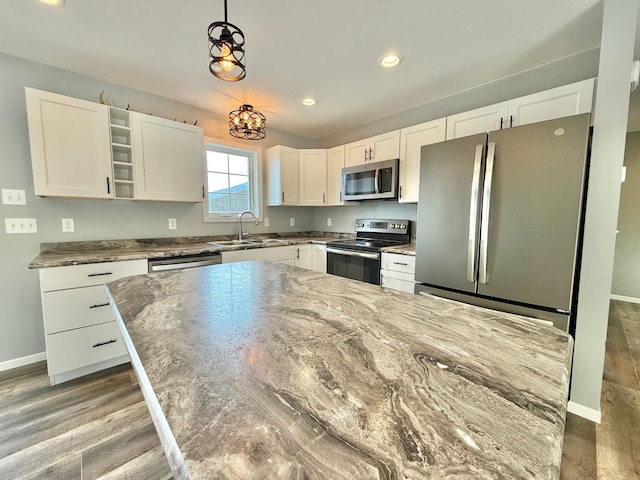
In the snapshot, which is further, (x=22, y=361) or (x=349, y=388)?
(x=22, y=361)

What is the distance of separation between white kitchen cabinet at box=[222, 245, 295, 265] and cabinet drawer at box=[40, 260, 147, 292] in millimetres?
744

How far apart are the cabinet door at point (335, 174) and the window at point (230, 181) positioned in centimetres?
96

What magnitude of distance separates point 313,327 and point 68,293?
6.96 ft

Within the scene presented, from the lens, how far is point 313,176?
3.64 meters

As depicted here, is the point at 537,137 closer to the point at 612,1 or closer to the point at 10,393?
the point at 612,1

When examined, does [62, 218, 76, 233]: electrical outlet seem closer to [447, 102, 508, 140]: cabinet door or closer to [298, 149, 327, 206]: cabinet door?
[298, 149, 327, 206]: cabinet door

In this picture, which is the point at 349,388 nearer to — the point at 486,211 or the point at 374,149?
the point at 486,211

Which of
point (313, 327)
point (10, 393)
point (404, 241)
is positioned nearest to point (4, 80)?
point (10, 393)

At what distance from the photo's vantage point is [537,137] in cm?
162

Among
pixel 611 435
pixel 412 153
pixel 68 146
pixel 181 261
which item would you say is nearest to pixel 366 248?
pixel 412 153

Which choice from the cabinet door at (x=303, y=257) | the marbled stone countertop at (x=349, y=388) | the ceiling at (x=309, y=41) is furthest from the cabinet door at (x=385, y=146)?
the marbled stone countertop at (x=349, y=388)

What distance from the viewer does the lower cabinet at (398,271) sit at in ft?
7.85

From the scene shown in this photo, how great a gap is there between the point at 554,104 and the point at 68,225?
396 cm

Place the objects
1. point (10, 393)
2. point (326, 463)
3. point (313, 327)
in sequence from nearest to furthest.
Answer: point (326, 463), point (313, 327), point (10, 393)
